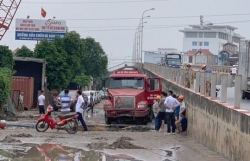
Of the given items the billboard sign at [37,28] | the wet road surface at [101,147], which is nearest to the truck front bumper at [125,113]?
the wet road surface at [101,147]

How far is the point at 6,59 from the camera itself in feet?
138

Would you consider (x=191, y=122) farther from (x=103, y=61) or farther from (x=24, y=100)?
(x=103, y=61)

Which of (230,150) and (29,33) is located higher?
(29,33)

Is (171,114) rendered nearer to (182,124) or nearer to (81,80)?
(182,124)

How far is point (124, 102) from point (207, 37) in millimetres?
139235

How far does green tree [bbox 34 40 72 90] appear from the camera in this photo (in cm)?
5297

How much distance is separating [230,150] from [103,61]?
68.3 meters

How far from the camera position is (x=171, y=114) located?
76.6 ft

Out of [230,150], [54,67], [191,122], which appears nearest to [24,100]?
[54,67]

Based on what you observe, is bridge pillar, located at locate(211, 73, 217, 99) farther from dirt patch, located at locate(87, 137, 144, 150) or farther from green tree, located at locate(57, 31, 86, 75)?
green tree, located at locate(57, 31, 86, 75)

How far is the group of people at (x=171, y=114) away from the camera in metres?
23.2

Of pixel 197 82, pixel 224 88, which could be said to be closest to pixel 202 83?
pixel 197 82

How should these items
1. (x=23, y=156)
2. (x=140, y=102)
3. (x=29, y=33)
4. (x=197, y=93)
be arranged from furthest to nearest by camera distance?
(x=29, y=33) < (x=140, y=102) < (x=197, y=93) < (x=23, y=156)

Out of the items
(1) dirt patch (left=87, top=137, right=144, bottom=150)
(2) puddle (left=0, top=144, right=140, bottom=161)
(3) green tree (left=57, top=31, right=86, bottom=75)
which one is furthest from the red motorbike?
(3) green tree (left=57, top=31, right=86, bottom=75)
